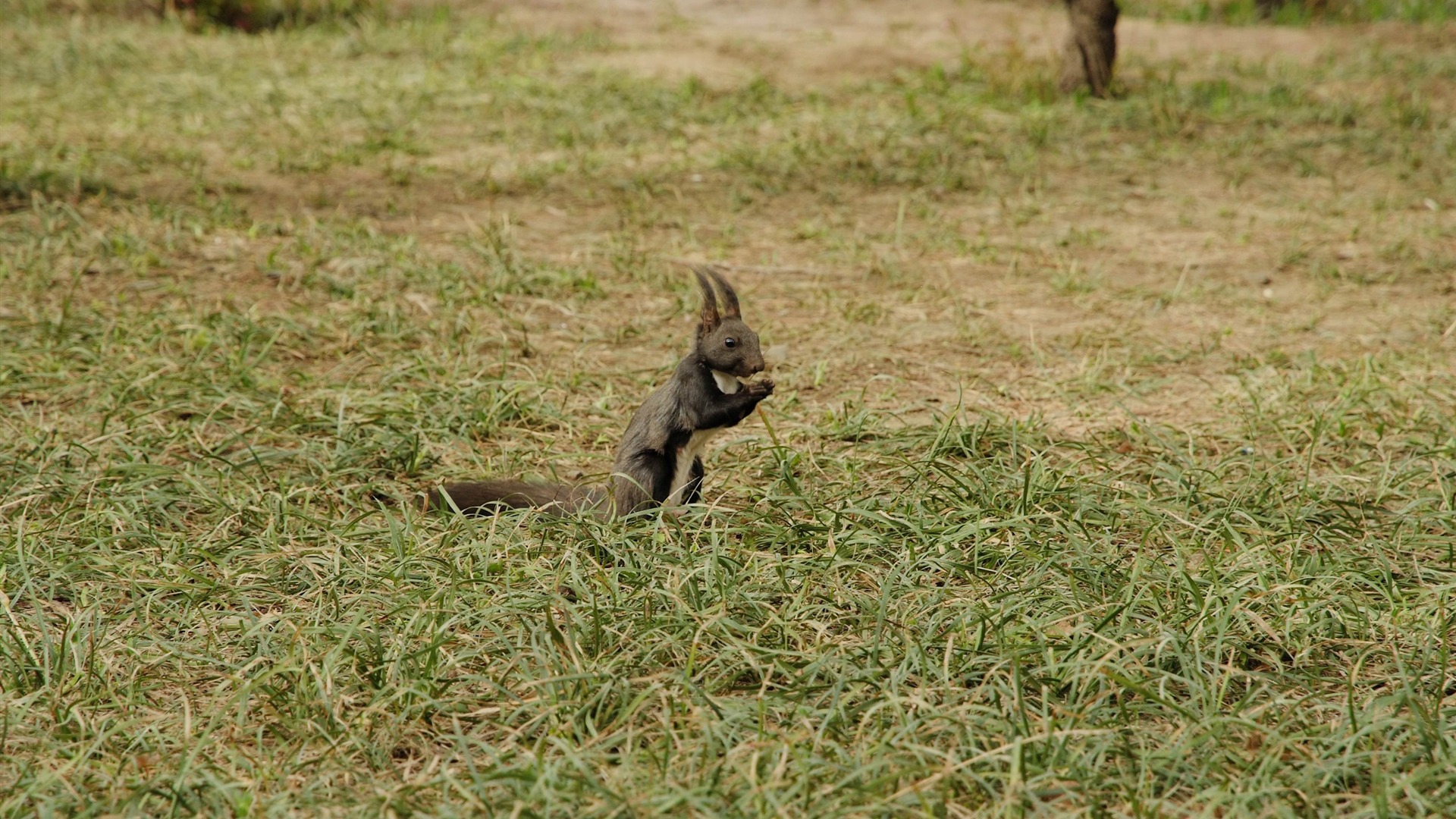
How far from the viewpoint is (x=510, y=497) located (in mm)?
3916


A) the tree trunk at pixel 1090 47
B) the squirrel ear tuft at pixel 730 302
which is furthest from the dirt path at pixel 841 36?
the squirrel ear tuft at pixel 730 302

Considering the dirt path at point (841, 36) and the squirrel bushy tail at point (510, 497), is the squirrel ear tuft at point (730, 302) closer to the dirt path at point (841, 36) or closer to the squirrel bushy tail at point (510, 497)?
the squirrel bushy tail at point (510, 497)

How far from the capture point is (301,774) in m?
2.77

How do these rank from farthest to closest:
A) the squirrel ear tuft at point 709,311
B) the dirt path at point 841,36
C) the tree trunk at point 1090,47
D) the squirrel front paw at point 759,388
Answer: the dirt path at point 841,36 < the tree trunk at point 1090,47 < the squirrel ear tuft at point 709,311 < the squirrel front paw at point 759,388

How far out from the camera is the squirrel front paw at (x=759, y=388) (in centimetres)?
368

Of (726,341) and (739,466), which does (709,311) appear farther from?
(739,466)

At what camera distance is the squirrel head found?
374cm

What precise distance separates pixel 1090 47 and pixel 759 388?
6.78 metres

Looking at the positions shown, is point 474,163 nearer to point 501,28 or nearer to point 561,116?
point 561,116

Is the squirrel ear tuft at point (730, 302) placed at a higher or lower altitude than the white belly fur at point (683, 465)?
higher

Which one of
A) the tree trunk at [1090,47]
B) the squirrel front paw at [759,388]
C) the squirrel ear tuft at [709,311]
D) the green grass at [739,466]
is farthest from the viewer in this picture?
the tree trunk at [1090,47]

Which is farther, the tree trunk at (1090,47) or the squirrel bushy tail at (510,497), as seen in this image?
the tree trunk at (1090,47)

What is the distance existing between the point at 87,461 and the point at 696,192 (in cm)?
419

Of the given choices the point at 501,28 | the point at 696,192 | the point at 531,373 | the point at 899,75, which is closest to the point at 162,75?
the point at 501,28
